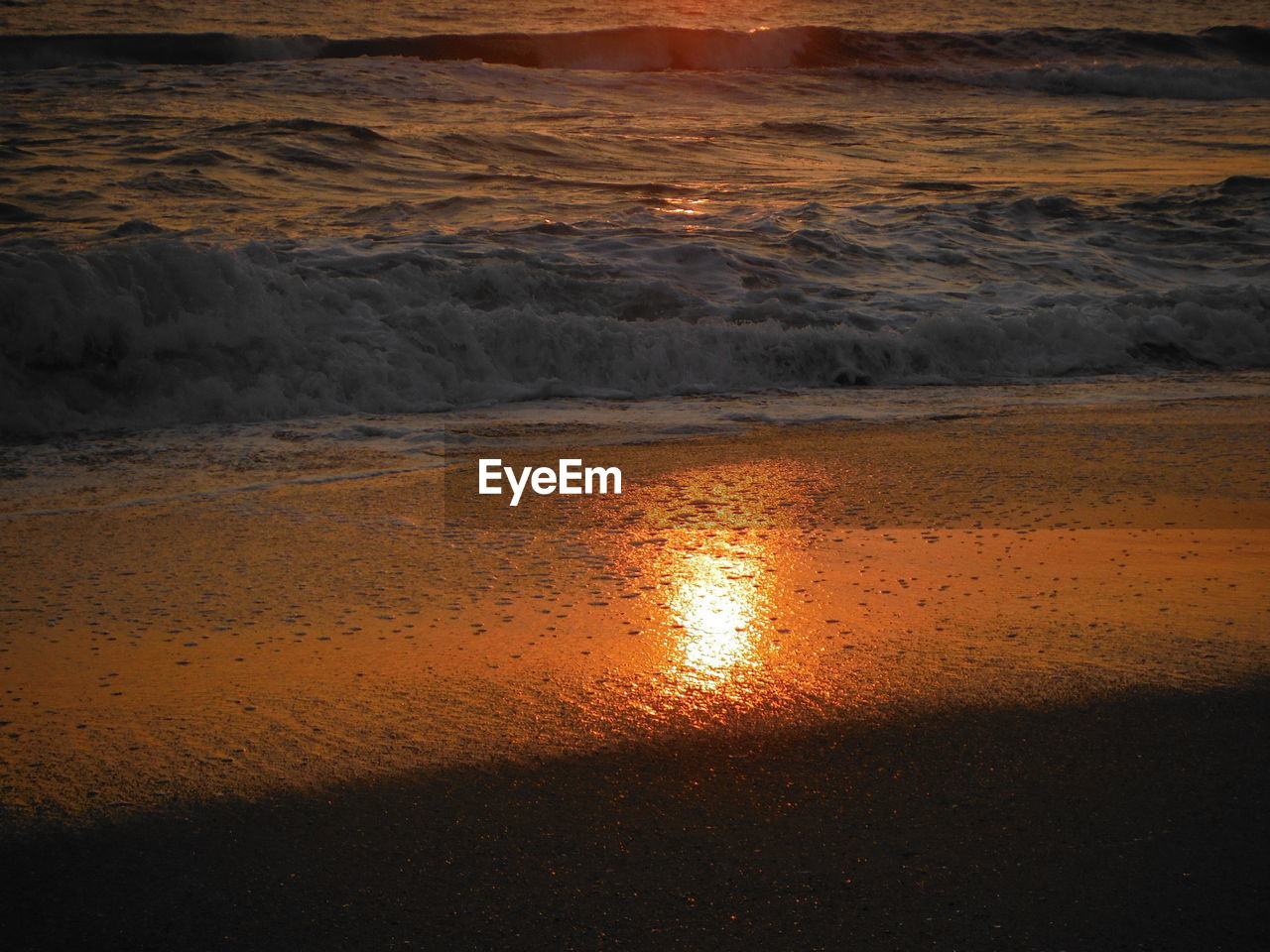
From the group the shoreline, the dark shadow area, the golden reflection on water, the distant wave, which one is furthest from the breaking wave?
the distant wave

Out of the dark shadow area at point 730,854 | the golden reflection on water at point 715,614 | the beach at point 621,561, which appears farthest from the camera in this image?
the golden reflection on water at point 715,614

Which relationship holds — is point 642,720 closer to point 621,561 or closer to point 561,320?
point 621,561

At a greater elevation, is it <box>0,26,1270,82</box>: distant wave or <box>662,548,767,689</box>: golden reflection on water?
<box>0,26,1270,82</box>: distant wave

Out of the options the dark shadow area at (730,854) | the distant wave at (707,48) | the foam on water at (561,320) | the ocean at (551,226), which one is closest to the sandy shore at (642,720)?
the dark shadow area at (730,854)

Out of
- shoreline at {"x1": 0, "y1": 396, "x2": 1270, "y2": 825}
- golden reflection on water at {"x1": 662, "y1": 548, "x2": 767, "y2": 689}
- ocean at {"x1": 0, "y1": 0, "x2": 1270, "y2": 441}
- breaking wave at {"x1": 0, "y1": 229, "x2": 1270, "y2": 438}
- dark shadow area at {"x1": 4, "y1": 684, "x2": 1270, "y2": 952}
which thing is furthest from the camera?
ocean at {"x1": 0, "y1": 0, "x2": 1270, "y2": 441}

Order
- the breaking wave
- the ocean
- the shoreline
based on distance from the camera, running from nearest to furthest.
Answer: the shoreline → the breaking wave → the ocean

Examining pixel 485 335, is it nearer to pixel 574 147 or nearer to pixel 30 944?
pixel 30 944

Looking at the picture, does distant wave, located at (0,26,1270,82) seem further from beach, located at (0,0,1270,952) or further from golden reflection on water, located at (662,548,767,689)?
golden reflection on water, located at (662,548,767,689)

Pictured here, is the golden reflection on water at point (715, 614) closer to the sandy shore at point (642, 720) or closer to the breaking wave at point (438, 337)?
the sandy shore at point (642, 720)

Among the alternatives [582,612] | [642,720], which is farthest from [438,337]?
[642,720]
